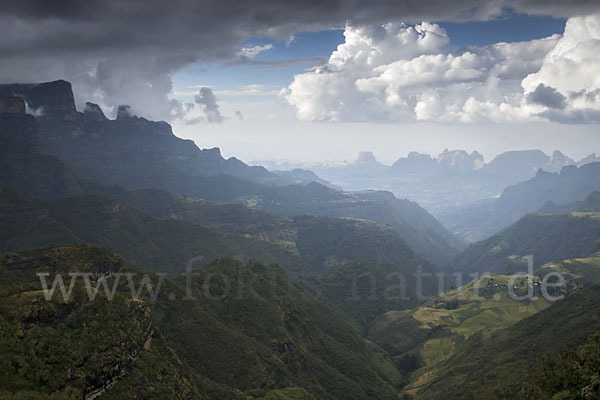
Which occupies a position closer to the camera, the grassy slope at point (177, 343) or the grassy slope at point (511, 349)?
the grassy slope at point (177, 343)

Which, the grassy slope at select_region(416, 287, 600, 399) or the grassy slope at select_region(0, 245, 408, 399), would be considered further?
the grassy slope at select_region(416, 287, 600, 399)

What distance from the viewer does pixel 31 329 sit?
6606cm

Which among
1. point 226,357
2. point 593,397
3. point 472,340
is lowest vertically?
point 472,340

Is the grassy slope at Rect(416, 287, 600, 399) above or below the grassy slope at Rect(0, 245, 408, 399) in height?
below

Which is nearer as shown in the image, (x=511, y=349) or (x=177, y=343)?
(x=177, y=343)

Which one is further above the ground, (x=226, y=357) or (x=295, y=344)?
(x=226, y=357)

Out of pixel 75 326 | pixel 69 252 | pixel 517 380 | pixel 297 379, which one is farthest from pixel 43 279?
pixel 517 380

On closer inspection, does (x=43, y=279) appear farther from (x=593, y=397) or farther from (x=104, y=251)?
(x=593, y=397)

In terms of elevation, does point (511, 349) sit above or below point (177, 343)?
below

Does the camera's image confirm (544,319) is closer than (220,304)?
No

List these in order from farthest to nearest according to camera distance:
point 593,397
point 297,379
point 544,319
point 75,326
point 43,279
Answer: point 544,319
point 297,379
point 43,279
point 75,326
point 593,397

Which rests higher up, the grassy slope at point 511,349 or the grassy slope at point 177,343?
the grassy slope at point 177,343

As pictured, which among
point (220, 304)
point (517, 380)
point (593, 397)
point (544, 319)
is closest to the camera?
point (593, 397)

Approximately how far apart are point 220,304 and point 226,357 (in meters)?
32.7
